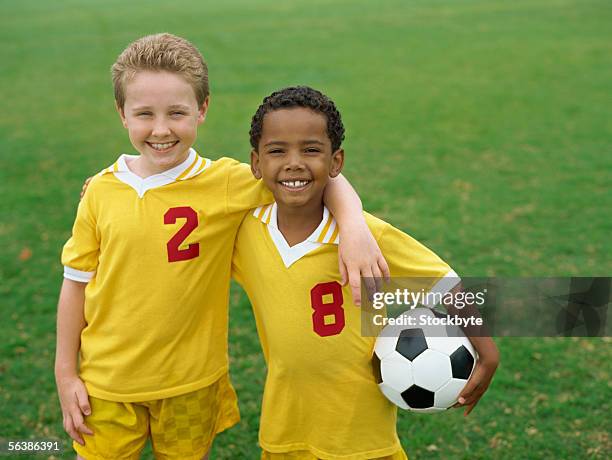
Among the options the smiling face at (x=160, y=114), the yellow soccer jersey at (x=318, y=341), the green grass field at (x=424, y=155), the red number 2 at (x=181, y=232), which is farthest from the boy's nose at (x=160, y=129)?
the green grass field at (x=424, y=155)

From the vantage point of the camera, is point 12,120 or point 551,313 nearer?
point 551,313

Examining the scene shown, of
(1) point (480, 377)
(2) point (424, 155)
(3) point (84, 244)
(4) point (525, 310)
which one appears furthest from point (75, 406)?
(2) point (424, 155)

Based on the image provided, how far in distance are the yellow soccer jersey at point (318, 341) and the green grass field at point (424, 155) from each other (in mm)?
1229

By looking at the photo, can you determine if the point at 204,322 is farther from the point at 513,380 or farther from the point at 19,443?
the point at 513,380

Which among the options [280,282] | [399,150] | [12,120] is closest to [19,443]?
[280,282]

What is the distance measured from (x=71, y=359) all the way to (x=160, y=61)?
1042mm

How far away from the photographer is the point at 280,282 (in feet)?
7.25

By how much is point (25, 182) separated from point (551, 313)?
5.47m

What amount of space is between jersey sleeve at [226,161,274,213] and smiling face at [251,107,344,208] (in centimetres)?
15

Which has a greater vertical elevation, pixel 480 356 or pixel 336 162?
pixel 336 162

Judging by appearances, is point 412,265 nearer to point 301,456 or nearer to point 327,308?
point 327,308

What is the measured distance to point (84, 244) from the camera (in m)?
2.31

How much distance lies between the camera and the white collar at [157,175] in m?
2.31

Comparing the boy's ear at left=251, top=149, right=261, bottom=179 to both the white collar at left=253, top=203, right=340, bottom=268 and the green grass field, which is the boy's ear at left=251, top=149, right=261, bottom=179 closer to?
the white collar at left=253, top=203, right=340, bottom=268
